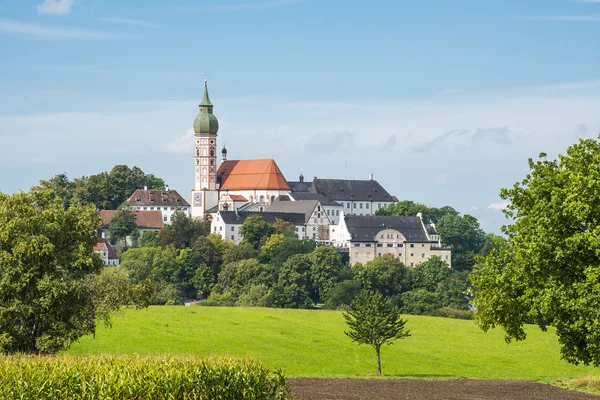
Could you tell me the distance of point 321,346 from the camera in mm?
64188

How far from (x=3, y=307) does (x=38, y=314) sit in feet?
4.24

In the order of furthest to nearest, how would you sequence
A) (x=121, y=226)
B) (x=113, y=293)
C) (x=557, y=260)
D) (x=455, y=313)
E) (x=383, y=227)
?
(x=121, y=226), (x=383, y=227), (x=455, y=313), (x=113, y=293), (x=557, y=260)

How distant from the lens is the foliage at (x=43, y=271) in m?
38.7

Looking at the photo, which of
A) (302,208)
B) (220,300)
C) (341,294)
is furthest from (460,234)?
(220,300)

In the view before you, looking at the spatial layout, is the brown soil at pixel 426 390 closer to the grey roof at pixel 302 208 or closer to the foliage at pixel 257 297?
the foliage at pixel 257 297

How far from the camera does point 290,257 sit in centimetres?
15125

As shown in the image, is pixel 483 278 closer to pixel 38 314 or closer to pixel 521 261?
pixel 521 261

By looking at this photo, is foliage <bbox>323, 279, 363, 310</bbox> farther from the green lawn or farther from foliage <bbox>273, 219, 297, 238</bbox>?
the green lawn

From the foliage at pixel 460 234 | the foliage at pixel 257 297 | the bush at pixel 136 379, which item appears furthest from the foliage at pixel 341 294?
the bush at pixel 136 379

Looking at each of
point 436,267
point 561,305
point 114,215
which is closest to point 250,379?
point 561,305

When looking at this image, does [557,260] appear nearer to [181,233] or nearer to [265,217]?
[181,233]

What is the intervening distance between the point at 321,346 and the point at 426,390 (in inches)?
1088

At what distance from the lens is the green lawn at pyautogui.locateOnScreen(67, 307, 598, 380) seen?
2186 inches

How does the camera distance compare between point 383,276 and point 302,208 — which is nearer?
point 383,276
